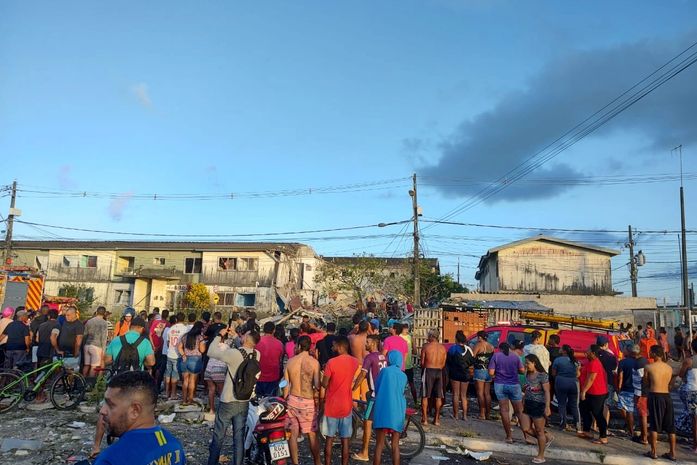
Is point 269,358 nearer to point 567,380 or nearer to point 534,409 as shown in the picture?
point 534,409

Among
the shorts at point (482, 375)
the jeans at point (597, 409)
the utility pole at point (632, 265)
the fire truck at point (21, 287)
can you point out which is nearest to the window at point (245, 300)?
the fire truck at point (21, 287)

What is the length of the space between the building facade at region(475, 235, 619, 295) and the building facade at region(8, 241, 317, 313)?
14606 mm

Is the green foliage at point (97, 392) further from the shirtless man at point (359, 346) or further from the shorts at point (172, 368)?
the shirtless man at point (359, 346)

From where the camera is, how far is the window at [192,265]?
39159 mm

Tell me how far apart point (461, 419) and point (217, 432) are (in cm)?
582

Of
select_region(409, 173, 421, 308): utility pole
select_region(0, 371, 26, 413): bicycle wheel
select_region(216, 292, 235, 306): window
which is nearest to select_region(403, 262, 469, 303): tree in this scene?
select_region(409, 173, 421, 308): utility pole

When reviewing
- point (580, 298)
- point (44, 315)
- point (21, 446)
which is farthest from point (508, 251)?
point (21, 446)

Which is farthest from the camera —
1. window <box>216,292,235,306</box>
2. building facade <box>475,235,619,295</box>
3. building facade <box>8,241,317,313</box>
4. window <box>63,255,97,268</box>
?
window <box>63,255,97,268</box>

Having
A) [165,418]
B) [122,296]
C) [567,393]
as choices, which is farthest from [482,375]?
[122,296]

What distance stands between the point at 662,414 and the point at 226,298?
3276cm

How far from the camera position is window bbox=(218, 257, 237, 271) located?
38.6 meters

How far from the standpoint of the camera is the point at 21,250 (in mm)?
42312

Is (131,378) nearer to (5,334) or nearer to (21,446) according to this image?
(21,446)

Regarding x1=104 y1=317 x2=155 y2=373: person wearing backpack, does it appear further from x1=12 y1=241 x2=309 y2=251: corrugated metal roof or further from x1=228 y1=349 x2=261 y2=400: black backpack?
x1=12 y1=241 x2=309 y2=251: corrugated metal roof
